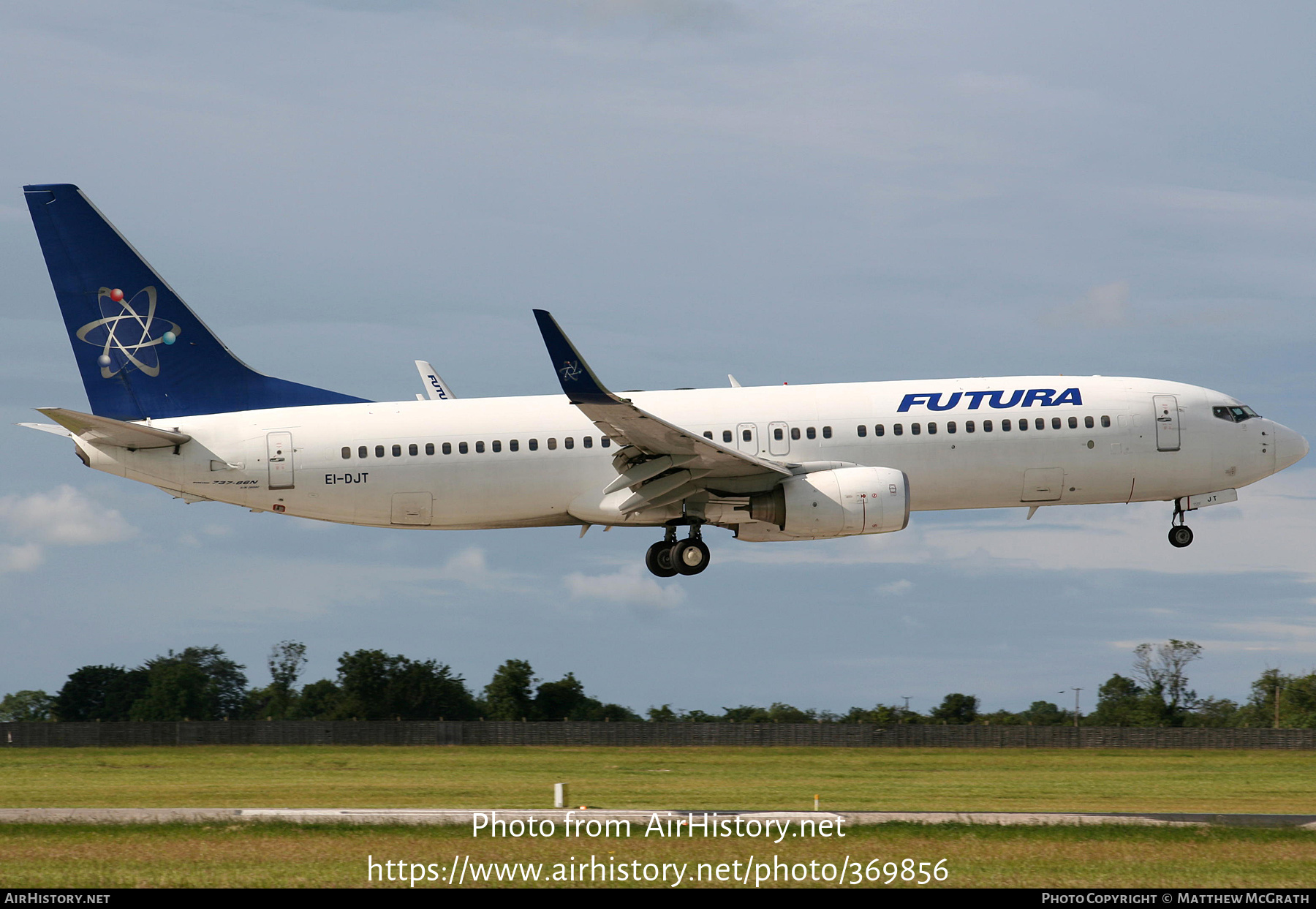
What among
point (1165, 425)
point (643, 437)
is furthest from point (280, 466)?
point (1165, 425)

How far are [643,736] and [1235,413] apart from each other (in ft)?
83.9

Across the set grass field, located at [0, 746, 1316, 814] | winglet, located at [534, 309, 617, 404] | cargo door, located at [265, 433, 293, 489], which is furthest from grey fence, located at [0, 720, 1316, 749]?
winglet, located at [534, 309, 617, 404]

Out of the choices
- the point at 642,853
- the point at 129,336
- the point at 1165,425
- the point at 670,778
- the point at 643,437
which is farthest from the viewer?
the point at 670,778

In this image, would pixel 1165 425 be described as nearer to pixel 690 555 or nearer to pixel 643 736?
pixel 690 555

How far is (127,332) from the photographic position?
34.2 metres

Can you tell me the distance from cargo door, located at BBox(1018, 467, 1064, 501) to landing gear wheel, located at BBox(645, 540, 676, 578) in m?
8.86

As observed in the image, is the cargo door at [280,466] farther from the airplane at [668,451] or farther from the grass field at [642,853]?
the grass field at [642,853]

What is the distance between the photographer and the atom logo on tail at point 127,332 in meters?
34.0

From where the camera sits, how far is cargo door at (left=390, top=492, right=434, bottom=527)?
31969mm

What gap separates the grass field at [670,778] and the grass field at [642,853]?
6.46 m

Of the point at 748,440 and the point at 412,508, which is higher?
the point at 748,440

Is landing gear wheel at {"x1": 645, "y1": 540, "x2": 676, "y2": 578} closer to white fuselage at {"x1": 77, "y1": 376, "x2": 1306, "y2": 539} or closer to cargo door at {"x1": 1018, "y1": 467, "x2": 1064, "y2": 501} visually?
white fuselage at {"x1": 77, "y1": 376, "x2": 1306, "y2": 539}

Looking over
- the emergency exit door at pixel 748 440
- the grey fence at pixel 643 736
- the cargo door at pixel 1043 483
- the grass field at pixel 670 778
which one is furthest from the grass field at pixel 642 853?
the grey fence at pixel 643 736
